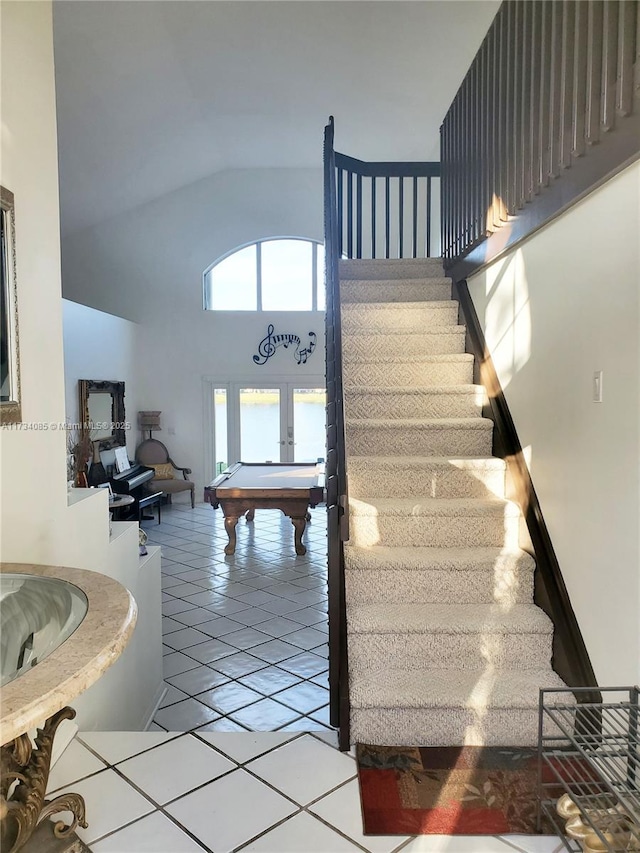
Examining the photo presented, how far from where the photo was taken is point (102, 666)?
1.20 metres

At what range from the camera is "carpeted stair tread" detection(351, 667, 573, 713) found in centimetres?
221

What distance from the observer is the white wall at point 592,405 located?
1.98m

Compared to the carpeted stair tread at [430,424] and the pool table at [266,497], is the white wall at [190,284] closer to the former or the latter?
the pool table at [266,497]

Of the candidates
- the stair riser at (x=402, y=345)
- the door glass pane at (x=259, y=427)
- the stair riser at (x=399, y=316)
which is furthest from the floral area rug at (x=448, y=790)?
the door glass pane at (x=259, y=427)

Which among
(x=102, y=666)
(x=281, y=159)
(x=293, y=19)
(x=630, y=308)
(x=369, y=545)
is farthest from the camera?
(x=281, y=159)

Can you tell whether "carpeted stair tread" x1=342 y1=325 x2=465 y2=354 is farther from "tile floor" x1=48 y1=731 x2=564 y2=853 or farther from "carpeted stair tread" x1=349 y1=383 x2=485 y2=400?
"tile floor" x1=48 y1=731 x2=564 y2=853

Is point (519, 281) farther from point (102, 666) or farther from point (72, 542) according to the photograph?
point (102, 666)

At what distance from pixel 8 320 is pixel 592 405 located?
2093 millimetres

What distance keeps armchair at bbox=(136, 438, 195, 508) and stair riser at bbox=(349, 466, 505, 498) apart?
18.6 feet

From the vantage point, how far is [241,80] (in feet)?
20.1

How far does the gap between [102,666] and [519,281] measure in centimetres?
271

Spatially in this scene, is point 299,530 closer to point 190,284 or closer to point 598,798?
point 598,798

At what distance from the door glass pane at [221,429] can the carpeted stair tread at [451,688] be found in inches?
283

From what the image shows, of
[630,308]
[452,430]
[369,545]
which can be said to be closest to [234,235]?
[452,430]
